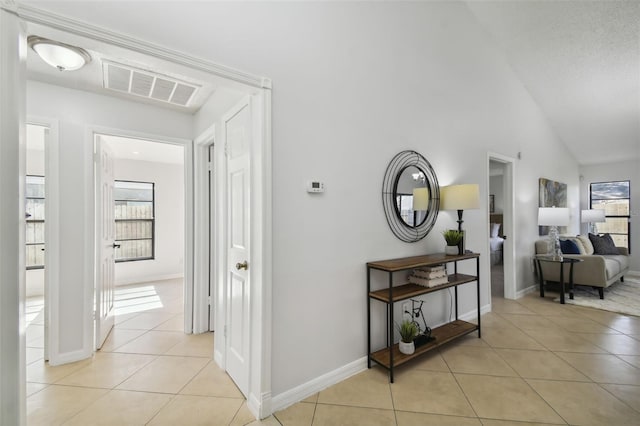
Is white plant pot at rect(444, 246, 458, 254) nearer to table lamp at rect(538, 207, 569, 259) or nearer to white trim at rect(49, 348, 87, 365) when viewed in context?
table lamp at rect(538, 207, 569, 259)

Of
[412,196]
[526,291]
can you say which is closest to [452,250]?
[412,196]

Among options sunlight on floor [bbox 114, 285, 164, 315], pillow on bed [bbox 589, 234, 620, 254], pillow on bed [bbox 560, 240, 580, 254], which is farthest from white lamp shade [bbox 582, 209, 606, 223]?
sunlight on floor [bbox 114, 285, 164, 315]

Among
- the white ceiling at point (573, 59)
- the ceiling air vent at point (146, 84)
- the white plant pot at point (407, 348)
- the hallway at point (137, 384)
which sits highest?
the white ceiling at point (573, 59)

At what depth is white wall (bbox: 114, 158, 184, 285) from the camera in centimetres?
540

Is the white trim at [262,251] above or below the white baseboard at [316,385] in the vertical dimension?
above

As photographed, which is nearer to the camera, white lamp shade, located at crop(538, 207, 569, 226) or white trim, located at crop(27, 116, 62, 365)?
white trim, located at crop(27, 116, 62, 365)

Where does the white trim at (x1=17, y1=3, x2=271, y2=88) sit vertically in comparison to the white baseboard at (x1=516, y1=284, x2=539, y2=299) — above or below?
above

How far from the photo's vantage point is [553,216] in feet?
14.9

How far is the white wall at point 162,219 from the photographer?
5.40 meters

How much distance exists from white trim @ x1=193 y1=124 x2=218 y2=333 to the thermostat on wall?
5.13 ft

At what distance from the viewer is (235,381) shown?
7.03 feet

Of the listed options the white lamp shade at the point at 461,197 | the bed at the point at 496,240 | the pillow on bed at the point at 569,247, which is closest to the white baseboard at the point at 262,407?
the white lamp shade at the point at 461,197

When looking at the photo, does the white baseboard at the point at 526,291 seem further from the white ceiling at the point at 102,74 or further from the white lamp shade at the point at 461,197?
the white ceiling at the point at 102,74

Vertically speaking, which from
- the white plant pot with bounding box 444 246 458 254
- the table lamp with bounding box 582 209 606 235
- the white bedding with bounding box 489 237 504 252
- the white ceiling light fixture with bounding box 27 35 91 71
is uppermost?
the white ceiling light fixture with bounding box 27 35 91 71
